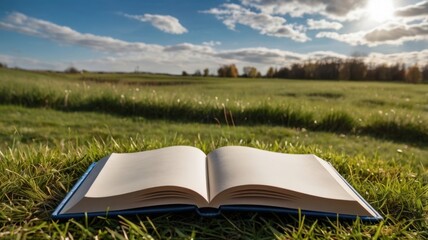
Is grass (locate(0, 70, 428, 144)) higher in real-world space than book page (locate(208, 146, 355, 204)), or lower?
lower

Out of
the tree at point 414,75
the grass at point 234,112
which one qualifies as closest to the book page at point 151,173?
the grass at point 234,112

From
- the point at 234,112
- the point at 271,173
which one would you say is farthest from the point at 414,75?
the point at 271,173

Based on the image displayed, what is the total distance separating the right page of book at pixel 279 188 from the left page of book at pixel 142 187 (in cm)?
8

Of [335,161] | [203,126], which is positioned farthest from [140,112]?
[335,161]

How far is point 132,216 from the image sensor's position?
1.19 m

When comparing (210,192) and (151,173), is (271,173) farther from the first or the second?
(151,173)

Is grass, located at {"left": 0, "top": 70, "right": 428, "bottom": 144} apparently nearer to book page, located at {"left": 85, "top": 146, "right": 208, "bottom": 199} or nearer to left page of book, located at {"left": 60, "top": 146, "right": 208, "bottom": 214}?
book page, located at {"left": 85, "top": 146, "right": 208, "bottom": 199}

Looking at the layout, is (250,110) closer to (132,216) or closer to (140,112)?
(140,112)

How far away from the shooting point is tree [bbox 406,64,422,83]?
46.9 m

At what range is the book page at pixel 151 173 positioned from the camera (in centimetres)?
117

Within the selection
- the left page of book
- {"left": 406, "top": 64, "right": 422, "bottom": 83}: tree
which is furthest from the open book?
{"left": 406, "top": 64, "right": 422, "bottom": 83}: tree

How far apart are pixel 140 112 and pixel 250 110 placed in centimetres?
235

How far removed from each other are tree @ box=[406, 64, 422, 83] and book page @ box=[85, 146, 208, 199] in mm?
53681

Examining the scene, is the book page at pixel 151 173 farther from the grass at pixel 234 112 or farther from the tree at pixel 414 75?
the tree at pixel 414 75
